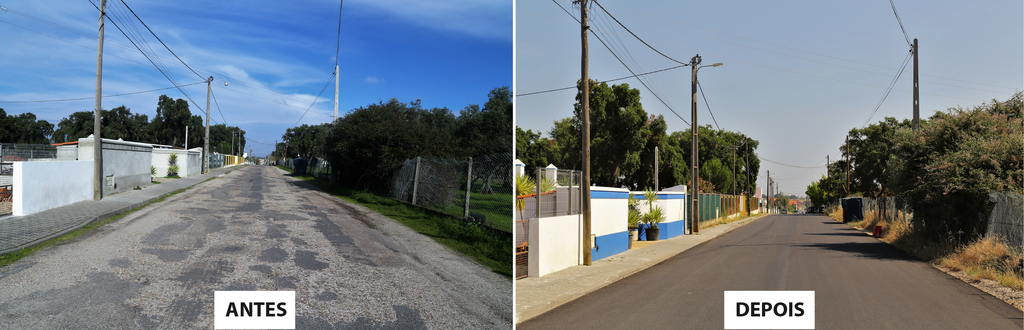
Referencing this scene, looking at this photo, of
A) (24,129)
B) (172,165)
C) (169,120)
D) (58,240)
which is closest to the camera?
(58,240)

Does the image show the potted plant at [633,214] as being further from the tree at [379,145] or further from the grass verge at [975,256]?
the tree at [379,145]

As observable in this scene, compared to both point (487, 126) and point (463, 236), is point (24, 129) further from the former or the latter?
point (463, 236)

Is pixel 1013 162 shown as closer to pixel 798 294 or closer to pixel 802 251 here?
pixel 802 251

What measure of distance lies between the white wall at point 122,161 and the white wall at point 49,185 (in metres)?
0.74

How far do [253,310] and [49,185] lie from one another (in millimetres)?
12381

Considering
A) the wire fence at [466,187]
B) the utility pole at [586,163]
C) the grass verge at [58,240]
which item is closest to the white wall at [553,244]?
the utility pole at [586,163]

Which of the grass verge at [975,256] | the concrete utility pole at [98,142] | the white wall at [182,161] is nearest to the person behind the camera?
the grass verge at [975,256]

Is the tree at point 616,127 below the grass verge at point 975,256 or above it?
above

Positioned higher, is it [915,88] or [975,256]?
[915,88]

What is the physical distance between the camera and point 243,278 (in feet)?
21.7

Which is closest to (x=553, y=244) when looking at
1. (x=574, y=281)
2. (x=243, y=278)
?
(x=574, y=281)

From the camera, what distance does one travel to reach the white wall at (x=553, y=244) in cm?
966

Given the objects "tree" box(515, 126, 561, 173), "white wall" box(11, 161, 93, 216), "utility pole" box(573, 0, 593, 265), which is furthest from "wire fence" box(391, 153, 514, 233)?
"tree" box(515, 126, 561, 173)

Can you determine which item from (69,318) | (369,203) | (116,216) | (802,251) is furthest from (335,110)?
(69,318)
